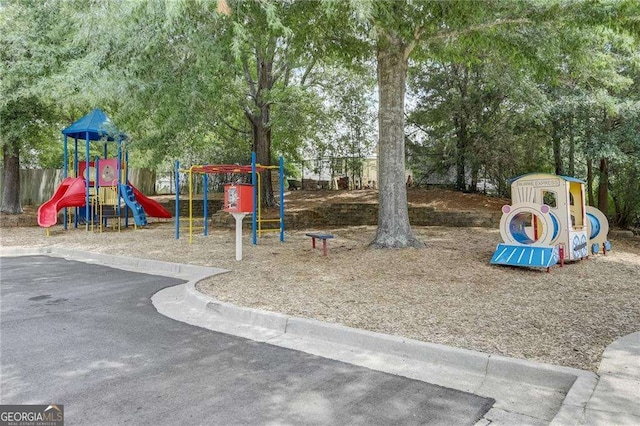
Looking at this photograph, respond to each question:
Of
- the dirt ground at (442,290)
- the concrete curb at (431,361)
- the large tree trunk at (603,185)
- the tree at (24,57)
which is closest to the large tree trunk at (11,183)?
the tree at (24,57)

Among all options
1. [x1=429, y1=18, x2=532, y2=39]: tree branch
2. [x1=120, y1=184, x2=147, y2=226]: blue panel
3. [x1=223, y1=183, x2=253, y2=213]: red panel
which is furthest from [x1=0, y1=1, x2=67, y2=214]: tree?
[x1=429, y1=18, x2=532, y2=39]: tree branch

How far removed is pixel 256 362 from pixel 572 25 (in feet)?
26.5

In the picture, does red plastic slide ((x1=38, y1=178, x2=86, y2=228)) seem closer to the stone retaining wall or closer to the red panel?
the stone retaining wall

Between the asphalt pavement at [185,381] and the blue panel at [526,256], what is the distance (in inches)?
185

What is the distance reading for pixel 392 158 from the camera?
9.12m

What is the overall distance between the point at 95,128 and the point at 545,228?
13.3 meters

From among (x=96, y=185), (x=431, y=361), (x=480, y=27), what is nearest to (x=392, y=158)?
(x=480, y=27)

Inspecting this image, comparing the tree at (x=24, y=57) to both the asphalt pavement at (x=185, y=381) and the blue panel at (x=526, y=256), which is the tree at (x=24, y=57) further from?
the blue panel at (x=526, y=256)

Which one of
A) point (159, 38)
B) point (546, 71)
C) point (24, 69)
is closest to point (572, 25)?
point (546, 71)

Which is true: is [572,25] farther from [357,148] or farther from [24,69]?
[24,69]

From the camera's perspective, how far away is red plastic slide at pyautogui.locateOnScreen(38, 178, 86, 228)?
13039 mm

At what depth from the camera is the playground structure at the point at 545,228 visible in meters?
7.47

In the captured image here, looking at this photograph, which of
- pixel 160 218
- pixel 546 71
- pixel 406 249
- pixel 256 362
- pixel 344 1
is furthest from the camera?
pixel 160 218

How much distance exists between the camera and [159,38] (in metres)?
7.46
